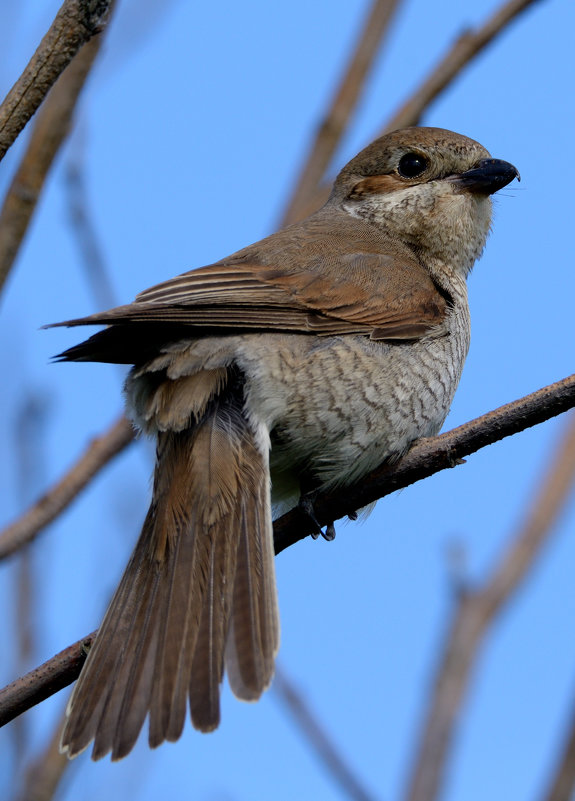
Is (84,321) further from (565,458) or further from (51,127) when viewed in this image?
(565,458)

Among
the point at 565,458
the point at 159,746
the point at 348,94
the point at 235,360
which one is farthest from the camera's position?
the point at 565,458

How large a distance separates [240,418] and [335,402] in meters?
0.30

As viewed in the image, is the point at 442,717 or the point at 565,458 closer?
the point at 442,717

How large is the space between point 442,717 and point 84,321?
1708 millimetres

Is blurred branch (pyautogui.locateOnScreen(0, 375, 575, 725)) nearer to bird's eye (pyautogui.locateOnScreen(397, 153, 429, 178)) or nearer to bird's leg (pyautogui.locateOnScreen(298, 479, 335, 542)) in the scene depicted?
bird's leg (pyautogui.locateOnScreen(298, 479, 335, 542))

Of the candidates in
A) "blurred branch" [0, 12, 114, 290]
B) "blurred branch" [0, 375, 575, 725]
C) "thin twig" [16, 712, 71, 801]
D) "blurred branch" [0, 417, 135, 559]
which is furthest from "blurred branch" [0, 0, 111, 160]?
"thin twig" [16, 712, 71, 801]

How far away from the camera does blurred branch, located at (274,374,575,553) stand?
8.32 feet

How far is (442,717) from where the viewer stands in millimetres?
3330

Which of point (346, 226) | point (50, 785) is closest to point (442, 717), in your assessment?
point (50, 785)

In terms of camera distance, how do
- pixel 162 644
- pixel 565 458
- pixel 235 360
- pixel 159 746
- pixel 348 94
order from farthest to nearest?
1. pixel 565 458
2. pixel 348 94
3. pixel 235 360
4. pixel 162 644
5. pixel 159 746

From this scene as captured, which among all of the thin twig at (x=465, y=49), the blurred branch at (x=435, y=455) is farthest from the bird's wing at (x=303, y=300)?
the thin twig at (x=465, y=49)

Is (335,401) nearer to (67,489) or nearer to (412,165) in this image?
(67,489)

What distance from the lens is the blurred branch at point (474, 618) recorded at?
10.3 feet

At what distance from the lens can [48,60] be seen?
82.3 inches
